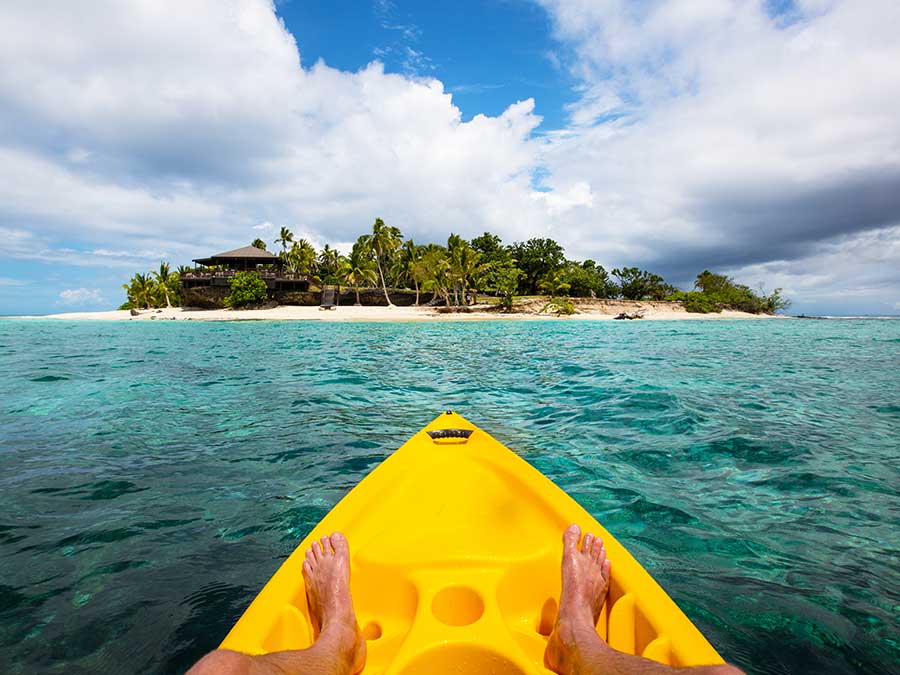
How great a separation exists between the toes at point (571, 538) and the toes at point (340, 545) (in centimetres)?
119

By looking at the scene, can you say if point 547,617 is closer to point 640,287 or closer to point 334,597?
point 334,597

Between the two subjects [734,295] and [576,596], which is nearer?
[576,596]

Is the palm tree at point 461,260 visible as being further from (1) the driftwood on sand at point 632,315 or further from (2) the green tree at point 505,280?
(1) the driftwood on sand at point 632,315

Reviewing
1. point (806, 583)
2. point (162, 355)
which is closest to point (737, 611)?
point (806, 583)

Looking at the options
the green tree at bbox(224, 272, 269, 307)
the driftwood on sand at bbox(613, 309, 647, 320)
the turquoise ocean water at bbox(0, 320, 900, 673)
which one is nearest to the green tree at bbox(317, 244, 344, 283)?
the green tree at bbox(224, 272, 269, 307)

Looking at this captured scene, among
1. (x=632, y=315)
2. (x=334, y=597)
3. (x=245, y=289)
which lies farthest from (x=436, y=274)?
(x=334, y=597)

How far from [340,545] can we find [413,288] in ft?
197

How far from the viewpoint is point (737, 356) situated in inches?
587

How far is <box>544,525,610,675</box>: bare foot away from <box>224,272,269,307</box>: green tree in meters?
51.7

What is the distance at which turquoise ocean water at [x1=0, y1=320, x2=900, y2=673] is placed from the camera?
2.39 metres

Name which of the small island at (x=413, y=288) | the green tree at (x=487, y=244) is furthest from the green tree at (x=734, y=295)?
the green tree at (x=487, y=244)

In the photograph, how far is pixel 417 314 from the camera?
47.8m

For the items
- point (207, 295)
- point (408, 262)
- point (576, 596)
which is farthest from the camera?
point (408, 262)

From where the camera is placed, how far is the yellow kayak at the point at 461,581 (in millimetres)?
1728
